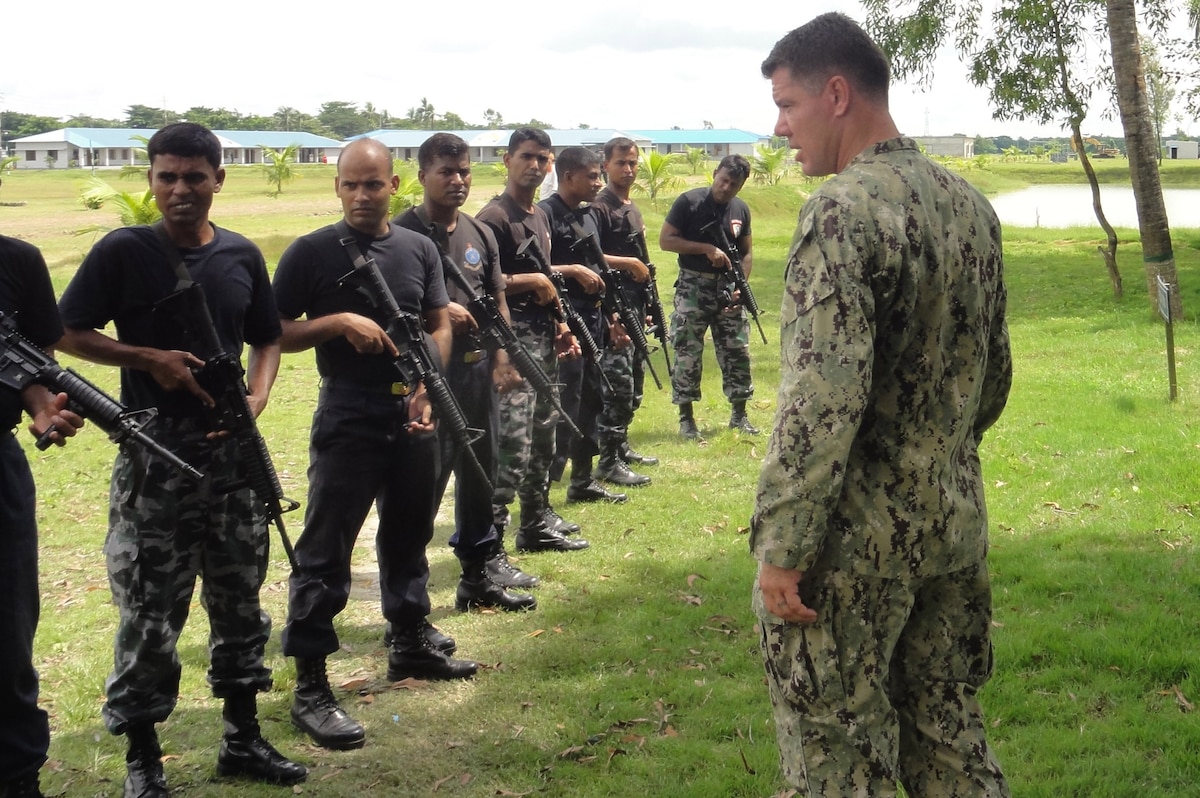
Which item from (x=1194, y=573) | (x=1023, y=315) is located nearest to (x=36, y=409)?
(x=1194, y=573)

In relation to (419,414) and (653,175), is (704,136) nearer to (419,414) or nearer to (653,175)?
(653,175)

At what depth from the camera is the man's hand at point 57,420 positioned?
11.6 feet

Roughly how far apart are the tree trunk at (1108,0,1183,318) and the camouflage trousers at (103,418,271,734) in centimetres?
1254

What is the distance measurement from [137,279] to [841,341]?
96.1 inches

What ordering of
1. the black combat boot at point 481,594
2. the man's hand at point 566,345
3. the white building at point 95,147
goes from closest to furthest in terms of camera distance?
the black combat boot at point 481,594 < the man's hand at point 566,345 < the white building at point 95,147

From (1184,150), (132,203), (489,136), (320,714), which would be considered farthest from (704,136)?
(320,714)

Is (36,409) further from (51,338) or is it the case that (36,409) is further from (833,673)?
(833,673)

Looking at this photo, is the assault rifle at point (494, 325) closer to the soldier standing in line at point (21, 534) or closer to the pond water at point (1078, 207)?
the soldier standing in line at point (21, 534)

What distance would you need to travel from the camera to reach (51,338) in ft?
12.5

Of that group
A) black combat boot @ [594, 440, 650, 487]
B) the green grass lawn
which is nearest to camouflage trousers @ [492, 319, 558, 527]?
the green grass lawn

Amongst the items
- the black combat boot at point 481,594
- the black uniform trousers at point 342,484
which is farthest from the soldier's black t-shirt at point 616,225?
the black uniform trousers at point 342,484

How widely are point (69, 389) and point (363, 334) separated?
119 centimetres

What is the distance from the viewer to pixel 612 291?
8.65 meters

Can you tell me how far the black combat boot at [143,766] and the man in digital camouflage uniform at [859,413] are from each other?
228 cm
